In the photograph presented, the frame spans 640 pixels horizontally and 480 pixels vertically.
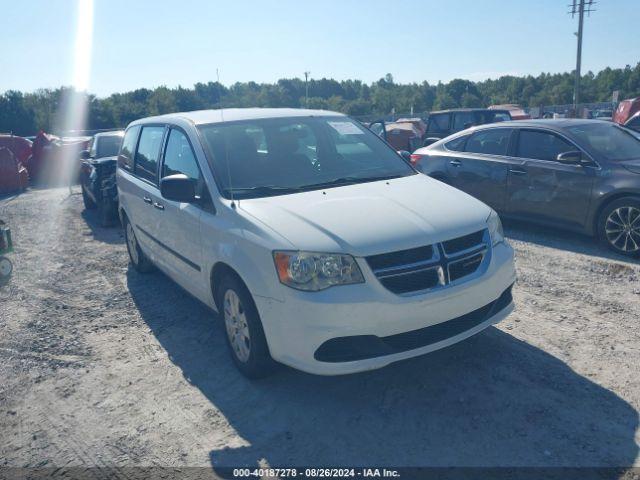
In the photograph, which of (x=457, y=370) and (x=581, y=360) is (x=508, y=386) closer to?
(x=457, y=370)

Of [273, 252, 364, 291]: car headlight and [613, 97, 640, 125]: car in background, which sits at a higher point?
[613, 97, 640, 125]: car in background

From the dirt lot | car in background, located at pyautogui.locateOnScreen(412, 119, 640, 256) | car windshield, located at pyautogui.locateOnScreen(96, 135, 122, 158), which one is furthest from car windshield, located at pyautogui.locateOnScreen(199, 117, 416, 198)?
car windshield, located at pyautogui.locateOnScreen(96, 135, 122, 158)

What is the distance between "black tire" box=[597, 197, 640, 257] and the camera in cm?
613

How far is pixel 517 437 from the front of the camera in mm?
3049

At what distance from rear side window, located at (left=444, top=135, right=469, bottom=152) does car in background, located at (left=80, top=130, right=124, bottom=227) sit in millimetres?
5715

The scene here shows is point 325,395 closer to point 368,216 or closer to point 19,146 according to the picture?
point 368,216

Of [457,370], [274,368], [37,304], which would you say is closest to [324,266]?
[274,368]

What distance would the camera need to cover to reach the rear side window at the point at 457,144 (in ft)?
27.4

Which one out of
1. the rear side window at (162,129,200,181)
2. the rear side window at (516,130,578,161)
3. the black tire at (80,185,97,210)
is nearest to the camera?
the rear side window at (162,129,200,181)

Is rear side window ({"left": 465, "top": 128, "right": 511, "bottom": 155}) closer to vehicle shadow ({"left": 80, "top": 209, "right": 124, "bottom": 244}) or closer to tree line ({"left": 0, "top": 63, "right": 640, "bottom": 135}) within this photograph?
vehicle shadow ({"left": 80, "top": 209, "right": 124, "bottom": 244})

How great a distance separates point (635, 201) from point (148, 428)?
5.61 m

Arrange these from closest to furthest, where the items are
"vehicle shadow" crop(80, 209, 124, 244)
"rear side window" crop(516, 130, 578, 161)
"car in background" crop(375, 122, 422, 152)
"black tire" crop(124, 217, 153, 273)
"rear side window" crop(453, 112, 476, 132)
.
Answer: "black tire" crop(124, 217, 153, 273) → "rear side window" crop(516, 130, 578, 161) → "vehicle shadow" crop(80, 209, 124, 244) → "rear side window" crop(453, 112, 476, 132) → "car in background" crop(375, 122, 422, 152)

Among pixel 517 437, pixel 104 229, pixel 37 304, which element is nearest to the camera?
pixel 517 437

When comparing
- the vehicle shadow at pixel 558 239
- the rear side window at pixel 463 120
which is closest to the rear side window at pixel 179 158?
the vehicle shadow at pixel 558 239
